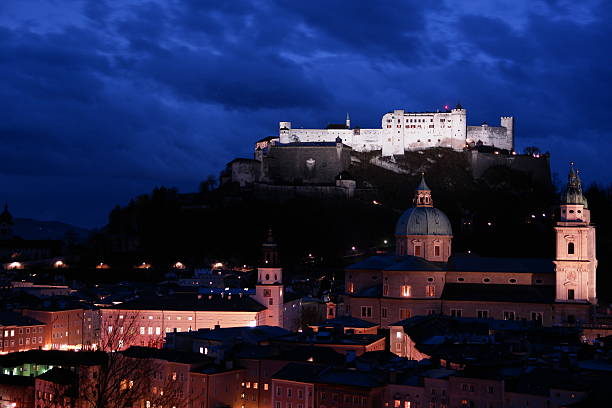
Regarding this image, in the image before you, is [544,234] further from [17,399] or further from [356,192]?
[17,399]

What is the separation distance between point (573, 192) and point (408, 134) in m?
59.8

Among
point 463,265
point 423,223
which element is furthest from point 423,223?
point 463,265

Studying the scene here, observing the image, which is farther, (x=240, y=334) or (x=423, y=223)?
(x=423, y=223)

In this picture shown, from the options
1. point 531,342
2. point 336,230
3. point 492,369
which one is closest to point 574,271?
point 531,342

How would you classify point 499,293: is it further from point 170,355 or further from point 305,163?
point 305,163

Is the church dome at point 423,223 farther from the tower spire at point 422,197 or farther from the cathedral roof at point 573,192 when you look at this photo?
the cathedral roof at point 573,192

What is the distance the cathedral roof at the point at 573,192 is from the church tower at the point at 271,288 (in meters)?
18.6

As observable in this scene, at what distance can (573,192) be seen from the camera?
5988cm

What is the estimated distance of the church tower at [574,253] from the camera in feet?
190

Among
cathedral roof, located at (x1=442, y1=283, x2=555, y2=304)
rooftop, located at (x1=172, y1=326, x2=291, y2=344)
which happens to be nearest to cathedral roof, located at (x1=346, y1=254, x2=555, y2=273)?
cathedral roof, located at (x1=442, y1=283, x2=555, y2=304)

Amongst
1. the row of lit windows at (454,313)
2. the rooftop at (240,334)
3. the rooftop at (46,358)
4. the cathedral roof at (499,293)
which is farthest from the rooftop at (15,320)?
the cathedral roof at (499,293)

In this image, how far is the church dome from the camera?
64.3 meters

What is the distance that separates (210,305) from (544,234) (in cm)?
4006

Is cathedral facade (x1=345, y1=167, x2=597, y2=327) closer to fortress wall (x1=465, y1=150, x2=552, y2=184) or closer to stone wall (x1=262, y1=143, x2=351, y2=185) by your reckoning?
stone wall (x1=262, y1=143, x2=351, y2=185)
